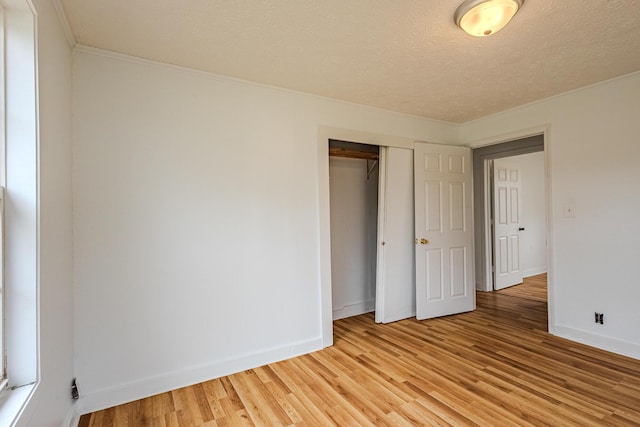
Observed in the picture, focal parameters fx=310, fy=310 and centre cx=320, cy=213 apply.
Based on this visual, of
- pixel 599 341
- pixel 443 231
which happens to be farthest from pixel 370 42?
pixel 599 341

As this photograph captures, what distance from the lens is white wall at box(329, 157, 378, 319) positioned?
368 centimetres

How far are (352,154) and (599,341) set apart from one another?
115 inches

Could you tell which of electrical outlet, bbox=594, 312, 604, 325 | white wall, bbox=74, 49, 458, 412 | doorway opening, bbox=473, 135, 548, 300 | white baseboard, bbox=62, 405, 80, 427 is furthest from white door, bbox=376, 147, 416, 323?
white baseboard, bbox=62, 405, 80, 427

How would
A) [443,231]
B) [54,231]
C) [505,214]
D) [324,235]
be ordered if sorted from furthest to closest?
1. [505,214]
2. [443,231]
3. [324,235]
4. [54,231]

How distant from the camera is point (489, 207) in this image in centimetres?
484

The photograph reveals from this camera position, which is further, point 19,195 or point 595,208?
point 595,208

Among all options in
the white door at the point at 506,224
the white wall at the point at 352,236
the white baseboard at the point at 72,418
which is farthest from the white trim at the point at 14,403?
the white door at the point at 506,224

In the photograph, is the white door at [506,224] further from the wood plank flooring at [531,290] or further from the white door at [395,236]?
the white door at [395,236]

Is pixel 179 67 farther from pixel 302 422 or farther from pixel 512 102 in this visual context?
pixel 512 102

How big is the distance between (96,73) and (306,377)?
259 cm

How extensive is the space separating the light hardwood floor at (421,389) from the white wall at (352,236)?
0.72 meters

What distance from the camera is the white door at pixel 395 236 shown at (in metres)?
3.46

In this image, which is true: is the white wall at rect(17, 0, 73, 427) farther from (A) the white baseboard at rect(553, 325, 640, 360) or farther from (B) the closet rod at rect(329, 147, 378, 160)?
(A) the white baseboard at rect(553, 325, 640, 360)

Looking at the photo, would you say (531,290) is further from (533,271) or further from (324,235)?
(324,235)
